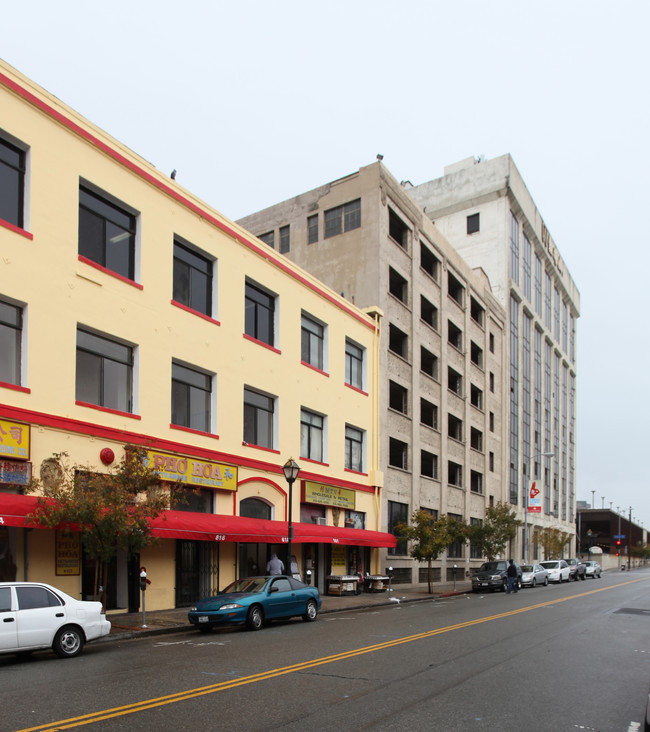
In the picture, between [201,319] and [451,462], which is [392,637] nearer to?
[201,319]

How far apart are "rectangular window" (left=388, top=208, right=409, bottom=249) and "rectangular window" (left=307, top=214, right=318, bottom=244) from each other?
166 inches

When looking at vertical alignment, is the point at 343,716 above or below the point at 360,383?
below

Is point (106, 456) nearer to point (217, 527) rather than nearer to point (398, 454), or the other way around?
point (217, 527)

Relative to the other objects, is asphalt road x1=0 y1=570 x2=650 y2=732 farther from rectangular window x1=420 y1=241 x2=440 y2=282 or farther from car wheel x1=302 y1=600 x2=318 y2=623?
rectangular window x1=420 y1=241 x2=440 y2=282

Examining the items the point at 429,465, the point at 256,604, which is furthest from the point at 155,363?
the point at 429,465

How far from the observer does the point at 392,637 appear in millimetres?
15898

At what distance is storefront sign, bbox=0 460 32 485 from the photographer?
17531mm

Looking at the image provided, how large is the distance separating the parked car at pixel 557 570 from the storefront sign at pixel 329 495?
69.4 feet

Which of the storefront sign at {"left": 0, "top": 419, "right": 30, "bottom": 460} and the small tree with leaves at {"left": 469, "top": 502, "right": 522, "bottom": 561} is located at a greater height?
the storefront sign at {"left": 0, "top": 419, "right": 30, "bottom": 460}

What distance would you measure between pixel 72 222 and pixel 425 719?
53.7 feet

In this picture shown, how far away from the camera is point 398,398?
41.4 m

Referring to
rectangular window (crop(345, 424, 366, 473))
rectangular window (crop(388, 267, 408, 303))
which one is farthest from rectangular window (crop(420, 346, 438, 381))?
rectangular window (crop(345, 424, 366, 473))

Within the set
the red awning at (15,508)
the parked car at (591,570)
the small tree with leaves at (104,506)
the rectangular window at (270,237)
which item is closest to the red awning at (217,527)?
the red awning at (15,508)

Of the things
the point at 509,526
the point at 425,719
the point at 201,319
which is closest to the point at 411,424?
the point at 509,526
